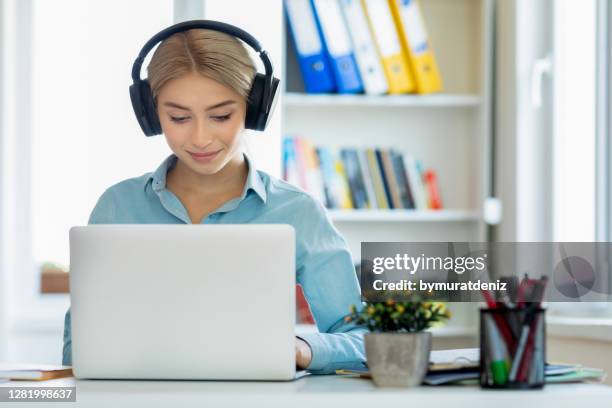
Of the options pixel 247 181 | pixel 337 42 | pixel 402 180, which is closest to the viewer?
pixel 247 181

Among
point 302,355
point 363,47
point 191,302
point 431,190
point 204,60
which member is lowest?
point 302,355

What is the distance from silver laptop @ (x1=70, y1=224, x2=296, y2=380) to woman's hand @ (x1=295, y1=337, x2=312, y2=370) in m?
0.17

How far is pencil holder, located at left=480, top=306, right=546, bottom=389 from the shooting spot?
1086 mm

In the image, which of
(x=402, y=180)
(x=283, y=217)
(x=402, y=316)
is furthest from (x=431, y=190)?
(x=402, y=316)

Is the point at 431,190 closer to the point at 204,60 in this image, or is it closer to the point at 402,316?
the point at 204,60

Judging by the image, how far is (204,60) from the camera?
1699 millimetres

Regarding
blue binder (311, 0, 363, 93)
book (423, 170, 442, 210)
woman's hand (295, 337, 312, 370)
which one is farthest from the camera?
book (423, 170, 442, 210)

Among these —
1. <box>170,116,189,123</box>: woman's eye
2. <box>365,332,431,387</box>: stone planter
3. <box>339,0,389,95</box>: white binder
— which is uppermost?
<box>339,0,389,95</box>: white binder

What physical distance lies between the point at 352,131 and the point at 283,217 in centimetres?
152

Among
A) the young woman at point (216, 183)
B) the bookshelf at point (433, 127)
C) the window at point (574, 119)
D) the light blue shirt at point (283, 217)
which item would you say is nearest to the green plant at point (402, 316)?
the young woman at point (216, 183)

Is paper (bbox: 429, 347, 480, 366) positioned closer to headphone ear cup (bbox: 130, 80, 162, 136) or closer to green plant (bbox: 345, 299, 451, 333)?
green plant (bbox: 345, 299, 451, 333)

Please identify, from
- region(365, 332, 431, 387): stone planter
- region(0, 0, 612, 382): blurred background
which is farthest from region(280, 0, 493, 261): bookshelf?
region(365, 332, 431, 387): stone planter

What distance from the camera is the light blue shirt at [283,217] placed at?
1.77m

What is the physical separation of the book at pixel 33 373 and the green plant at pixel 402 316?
0.44m
